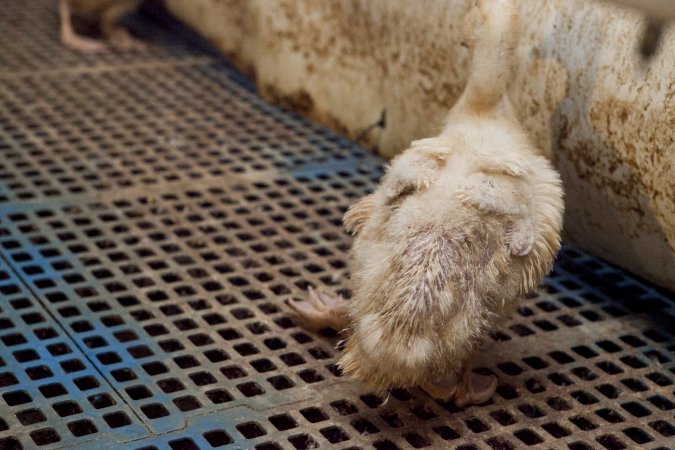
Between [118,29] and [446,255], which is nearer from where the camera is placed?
[446,255]

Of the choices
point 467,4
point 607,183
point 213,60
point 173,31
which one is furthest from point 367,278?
point 173,31

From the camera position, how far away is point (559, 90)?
3.32 metres

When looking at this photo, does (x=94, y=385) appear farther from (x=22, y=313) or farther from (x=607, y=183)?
(x=607, y=183)

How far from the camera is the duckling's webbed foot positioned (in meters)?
2.76

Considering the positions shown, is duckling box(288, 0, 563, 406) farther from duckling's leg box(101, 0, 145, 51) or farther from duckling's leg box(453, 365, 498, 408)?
duckling's leg box(101, 0, 145, 51)

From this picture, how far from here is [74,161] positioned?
4133 millimetres

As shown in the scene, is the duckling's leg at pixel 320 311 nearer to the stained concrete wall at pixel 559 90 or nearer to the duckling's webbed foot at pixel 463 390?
the duckling's webbed foot at pixel 463 390

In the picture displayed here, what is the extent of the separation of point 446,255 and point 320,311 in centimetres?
75

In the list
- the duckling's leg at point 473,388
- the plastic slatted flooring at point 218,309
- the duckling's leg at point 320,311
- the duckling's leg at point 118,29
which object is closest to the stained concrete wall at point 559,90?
the plastic slatted flooring at point 218,309

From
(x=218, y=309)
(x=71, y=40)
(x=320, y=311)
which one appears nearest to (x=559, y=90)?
(x=320, y=311)

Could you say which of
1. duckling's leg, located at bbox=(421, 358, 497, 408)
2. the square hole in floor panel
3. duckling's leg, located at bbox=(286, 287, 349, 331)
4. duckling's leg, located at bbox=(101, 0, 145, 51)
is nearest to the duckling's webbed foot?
duckling's leg, located at bbox=(421, 358, 497, 408)

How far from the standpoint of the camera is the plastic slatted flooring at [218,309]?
2.67 meters

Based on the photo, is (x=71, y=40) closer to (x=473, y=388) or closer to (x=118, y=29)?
(x=118, y=29)

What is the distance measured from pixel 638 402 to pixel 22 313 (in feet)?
6.27
